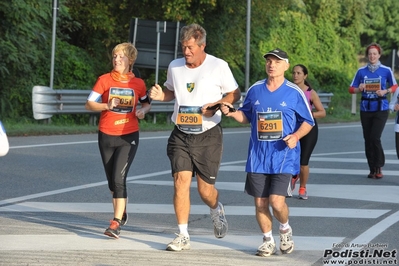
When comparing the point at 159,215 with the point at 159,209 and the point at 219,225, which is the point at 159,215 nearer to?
the point at 159,209

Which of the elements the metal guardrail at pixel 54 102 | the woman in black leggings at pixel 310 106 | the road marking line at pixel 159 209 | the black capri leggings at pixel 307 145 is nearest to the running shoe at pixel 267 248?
the road marking line at pixel 159 209

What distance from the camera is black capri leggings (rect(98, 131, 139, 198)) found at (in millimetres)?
8594

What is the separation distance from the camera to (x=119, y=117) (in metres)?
8.67

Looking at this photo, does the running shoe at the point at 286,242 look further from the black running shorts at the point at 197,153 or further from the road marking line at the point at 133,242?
the black running shorts at the point at 197,153

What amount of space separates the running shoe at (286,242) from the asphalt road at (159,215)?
0.30 ft

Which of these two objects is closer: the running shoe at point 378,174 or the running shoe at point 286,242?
the running shoe at point 286,242

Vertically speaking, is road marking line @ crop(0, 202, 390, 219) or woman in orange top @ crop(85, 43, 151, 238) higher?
woman in orange top @ crop(85, 43, 151, 238)

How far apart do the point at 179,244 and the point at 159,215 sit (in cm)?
203

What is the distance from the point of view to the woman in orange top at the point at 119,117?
860 cm

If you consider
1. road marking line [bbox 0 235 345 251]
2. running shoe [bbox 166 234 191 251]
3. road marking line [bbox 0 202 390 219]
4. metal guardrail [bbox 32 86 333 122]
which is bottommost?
road marking line [bbox 0 235 345 251]

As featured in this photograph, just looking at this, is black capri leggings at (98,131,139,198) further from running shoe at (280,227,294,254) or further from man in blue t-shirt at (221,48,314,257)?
running shoe at (280,227,294,254)

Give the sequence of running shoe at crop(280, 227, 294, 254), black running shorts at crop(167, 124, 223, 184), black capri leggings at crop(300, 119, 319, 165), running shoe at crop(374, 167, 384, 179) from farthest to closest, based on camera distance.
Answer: running shoe at crop(374, 167, 384, 179)
black capri leggings at crop(300, 119, 319, 165)
black running shorts at crop(167, 124, 223, 184)
running shoe at crop(280, 227, 294, 254)

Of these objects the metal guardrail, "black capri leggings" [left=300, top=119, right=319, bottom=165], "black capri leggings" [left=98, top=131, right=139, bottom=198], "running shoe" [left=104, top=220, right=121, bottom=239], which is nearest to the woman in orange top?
"black capri leggings" [left=98, top=131, right=139, bottom=198]

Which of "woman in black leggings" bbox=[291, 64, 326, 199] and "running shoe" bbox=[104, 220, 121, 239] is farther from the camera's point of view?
"woman in black leggings" bbox=[291, 64, 326, 199]
